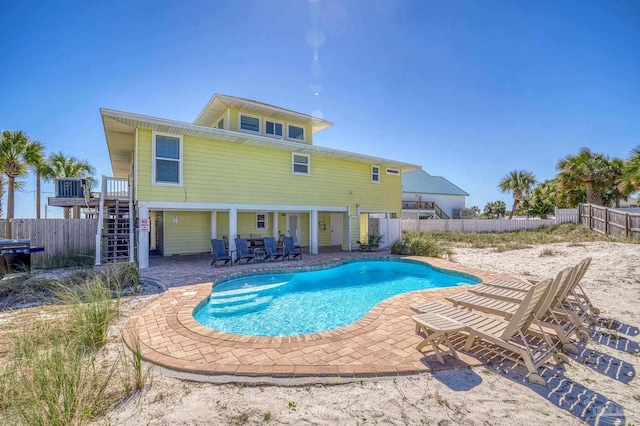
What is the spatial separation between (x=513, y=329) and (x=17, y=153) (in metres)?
24.5

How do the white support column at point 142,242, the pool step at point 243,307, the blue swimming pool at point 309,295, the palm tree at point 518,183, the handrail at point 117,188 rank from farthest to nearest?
the palm tree at point 518,183, the handrail at point 117,188, the white support column at point 142,242, the pool step at point 243,307, the blue swimming pool at point 309,295

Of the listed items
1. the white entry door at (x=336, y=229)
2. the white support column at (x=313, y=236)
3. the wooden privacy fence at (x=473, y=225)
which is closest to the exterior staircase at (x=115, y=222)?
the white support column at (x=313, y=236)

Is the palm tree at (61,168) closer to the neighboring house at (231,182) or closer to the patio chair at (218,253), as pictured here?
the neighboring house at (231,182)

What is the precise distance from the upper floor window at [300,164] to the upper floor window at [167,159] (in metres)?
5.14

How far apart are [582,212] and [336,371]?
1047 inches

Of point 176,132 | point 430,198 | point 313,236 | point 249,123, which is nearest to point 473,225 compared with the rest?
point 430,198

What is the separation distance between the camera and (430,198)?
35281 mm

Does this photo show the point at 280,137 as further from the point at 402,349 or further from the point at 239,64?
the point at 402,349

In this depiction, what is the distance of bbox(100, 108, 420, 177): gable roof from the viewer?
9728mm

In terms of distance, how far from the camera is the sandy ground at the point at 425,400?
258 cm

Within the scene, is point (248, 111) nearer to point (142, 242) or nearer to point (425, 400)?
point (142, 242)

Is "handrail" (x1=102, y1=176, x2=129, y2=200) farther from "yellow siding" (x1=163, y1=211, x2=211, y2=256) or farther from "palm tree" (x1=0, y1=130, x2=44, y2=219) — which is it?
"palm tree" (x1=0, y1=130, x2=44, y2=219)

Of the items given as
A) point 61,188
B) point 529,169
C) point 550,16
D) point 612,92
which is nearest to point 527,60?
point 550,16

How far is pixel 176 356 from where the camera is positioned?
3.74 meters
